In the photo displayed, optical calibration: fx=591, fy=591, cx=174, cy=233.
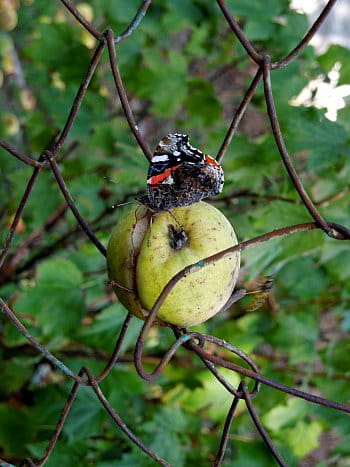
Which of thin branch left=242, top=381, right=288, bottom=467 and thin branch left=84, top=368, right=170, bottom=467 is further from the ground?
thin branch left=242, top=381, right=288, bottom=467

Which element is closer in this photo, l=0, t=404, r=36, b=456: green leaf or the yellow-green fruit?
the yellow-green fruit

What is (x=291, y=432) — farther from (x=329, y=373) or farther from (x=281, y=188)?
(x=281, y=188)

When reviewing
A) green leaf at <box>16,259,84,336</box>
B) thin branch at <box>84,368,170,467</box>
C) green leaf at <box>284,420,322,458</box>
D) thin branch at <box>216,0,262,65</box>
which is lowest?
thin branch at <box>84,368,170,467</box>

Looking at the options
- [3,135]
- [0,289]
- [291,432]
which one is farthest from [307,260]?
[3,135]

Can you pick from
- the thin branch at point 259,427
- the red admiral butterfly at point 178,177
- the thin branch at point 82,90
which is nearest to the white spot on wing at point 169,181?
the red admiral butterfly at point 178,177

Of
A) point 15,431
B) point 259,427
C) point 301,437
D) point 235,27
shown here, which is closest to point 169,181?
point 235,27

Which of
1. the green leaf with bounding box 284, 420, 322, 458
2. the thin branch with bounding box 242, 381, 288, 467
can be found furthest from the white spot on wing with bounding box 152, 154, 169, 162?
the green leaf with bounding box 284, 420, 322, 458

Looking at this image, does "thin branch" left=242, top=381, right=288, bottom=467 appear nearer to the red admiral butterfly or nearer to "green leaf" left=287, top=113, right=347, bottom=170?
the red admiral butterfly

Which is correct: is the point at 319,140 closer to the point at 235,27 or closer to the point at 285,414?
the point at 235,27
